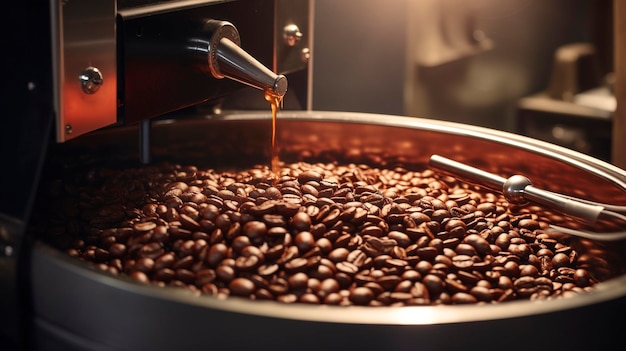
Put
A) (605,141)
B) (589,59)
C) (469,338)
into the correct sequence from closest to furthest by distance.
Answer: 1. (469,338)
2. (605,141)
3. (589,59)

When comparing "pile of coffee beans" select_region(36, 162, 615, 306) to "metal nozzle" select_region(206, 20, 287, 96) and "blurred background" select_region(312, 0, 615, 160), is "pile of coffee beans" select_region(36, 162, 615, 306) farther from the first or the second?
"blurred background" select_region(312, 0, 615, 160)

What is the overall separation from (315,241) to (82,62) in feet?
1.20

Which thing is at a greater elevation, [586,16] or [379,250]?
[586,16]

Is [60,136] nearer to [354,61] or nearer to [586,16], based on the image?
[354,61]

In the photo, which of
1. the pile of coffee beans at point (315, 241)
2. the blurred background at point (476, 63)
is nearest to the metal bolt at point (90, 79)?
the pile of coffee beans at point (315, 241)

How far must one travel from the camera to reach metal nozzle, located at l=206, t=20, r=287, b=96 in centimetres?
126

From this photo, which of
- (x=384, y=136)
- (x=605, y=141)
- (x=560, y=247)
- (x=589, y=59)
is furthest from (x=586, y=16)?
(x=560, y=247)

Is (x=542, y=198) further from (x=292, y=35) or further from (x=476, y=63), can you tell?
(x=476, y=63)

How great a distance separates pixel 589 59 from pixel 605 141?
1.87 feet

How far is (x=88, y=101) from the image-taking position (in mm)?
1068

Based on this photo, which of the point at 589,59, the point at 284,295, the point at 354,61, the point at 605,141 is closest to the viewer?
the point at 284,295

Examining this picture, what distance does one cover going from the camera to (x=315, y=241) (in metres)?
1.09

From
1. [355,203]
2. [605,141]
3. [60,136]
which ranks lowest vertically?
[605,141]

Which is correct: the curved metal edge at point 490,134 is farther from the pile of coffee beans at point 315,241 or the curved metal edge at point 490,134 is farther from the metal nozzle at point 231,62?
the metal nozzle at point 231,62
